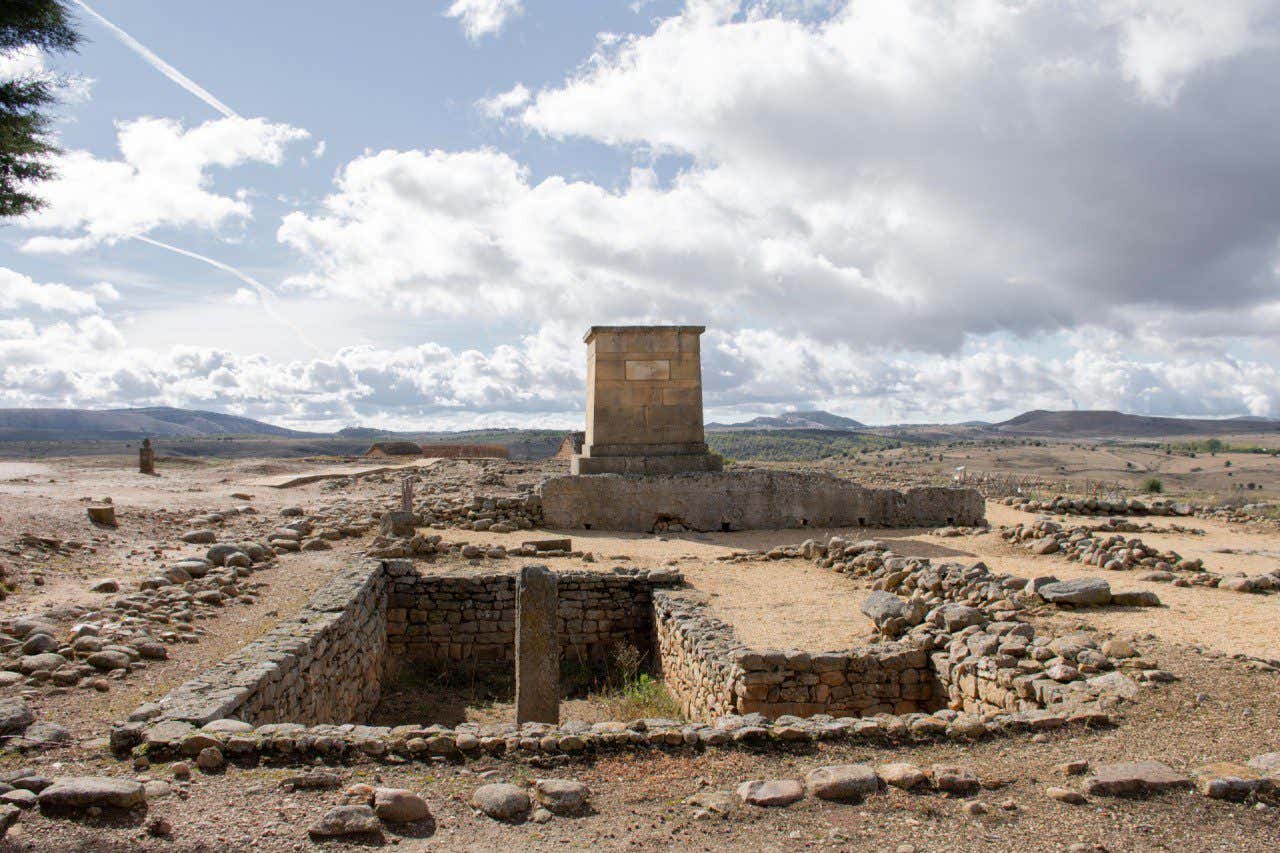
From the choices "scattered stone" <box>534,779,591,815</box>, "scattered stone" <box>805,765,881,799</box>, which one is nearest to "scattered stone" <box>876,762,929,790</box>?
"scattered stone" <box>805,765,881,799</box>

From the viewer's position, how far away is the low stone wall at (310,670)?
4273mm

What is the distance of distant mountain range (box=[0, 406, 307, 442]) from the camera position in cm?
10769

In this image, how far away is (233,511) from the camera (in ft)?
43.5

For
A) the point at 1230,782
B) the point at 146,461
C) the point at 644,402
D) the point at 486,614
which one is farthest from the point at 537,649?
the point at 146,461

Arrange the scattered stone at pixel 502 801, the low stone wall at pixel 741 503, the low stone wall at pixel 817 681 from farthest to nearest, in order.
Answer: the low stone wall at pixel 741 503
the low stone wall at pixel 817 681
the scattered stone at pixel 502 801

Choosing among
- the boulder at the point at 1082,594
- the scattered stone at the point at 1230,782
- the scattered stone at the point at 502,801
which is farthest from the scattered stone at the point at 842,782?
the boulder at the point at 1082,594

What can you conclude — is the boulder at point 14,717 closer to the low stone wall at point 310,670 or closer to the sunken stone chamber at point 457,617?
the low stone wall at point 310,670

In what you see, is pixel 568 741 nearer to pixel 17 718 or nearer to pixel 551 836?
pixel 551 836

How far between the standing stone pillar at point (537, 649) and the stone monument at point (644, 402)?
263 inches

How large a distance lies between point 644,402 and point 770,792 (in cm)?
1016

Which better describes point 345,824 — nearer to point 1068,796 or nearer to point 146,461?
point 1068,796

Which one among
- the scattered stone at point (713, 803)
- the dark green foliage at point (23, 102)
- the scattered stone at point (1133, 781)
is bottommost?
the scattered stone at point (713, 803)

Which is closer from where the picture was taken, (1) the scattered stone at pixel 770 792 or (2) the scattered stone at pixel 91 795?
(2) the scattered stone at pixel 91 795

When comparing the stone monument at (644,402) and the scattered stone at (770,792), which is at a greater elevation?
the stone monument at (644,402)
